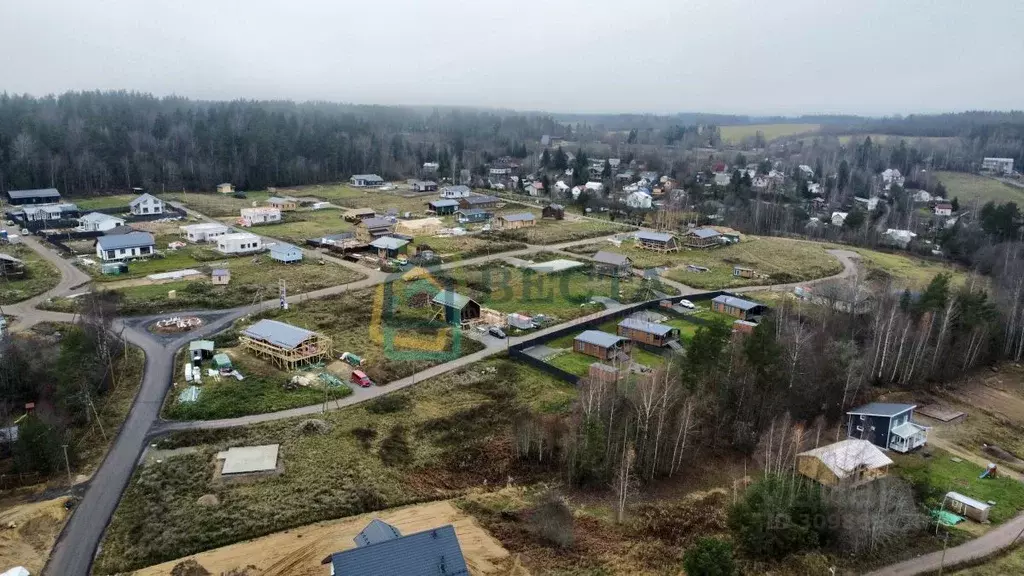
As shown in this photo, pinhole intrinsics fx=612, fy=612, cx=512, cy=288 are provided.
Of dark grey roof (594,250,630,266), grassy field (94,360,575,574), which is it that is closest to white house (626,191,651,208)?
dark grey roof (594,250,630,266)

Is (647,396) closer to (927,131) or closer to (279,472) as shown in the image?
(279,472)

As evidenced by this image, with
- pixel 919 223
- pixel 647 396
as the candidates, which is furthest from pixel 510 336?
pixel 919 223

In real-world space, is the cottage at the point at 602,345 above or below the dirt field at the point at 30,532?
above

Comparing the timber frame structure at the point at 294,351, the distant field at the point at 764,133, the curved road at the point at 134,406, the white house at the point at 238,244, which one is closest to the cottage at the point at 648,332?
the curved road at the point at 134,406

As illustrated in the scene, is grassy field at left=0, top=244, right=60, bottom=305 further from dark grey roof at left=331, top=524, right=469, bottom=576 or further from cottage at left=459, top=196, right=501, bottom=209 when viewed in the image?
cottage at left=459, top=196, right=501, bottom=209

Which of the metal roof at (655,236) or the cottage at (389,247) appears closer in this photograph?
the cottage at (389,247)

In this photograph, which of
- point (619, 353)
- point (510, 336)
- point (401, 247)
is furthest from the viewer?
point (401, 247)

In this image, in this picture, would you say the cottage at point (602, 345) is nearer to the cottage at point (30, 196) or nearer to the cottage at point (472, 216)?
the cottage at point (472, 216)
